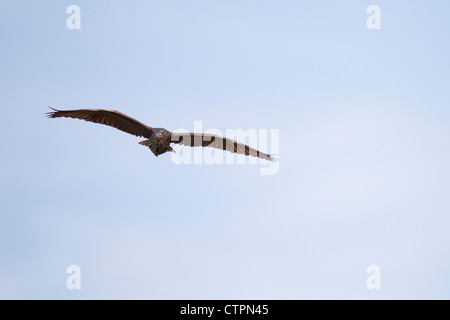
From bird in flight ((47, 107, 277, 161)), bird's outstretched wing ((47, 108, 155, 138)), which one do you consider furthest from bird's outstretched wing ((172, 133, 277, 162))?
bird's outstretched wing ((47, 108, 155, 138))

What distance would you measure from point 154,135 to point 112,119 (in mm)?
2283

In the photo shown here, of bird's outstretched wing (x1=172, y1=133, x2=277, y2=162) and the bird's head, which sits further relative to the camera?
bird's outstretched wing (x1=172, y1=133, x2=277, y2=162)

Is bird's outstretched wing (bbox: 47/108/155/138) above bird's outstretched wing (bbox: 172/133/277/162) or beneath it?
above

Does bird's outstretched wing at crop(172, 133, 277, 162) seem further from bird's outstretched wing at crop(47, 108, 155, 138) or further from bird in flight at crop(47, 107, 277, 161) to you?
bird's outstretched wing at crop(47, 108, 155, 138)

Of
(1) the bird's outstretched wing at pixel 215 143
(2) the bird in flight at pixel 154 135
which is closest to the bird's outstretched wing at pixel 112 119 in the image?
(2) the bird in flight at pixel 154 135

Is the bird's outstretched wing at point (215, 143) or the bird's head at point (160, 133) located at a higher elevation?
the bird's head at point (160, 133)

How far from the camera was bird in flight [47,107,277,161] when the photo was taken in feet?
104

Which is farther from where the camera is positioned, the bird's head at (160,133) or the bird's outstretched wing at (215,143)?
the bird's outstretched wing at (215,143)

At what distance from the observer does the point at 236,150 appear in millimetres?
33781

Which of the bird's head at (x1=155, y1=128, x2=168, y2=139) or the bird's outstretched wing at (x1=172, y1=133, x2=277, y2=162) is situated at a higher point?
the bird's head at (x1=155, y1=128, x2=168, y2=139)

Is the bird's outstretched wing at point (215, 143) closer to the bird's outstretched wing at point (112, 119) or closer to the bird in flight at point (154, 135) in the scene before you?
the bird in flight at point (154, 135)

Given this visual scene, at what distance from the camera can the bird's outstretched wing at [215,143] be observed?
31969 millimetres

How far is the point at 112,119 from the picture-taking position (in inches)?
1291
